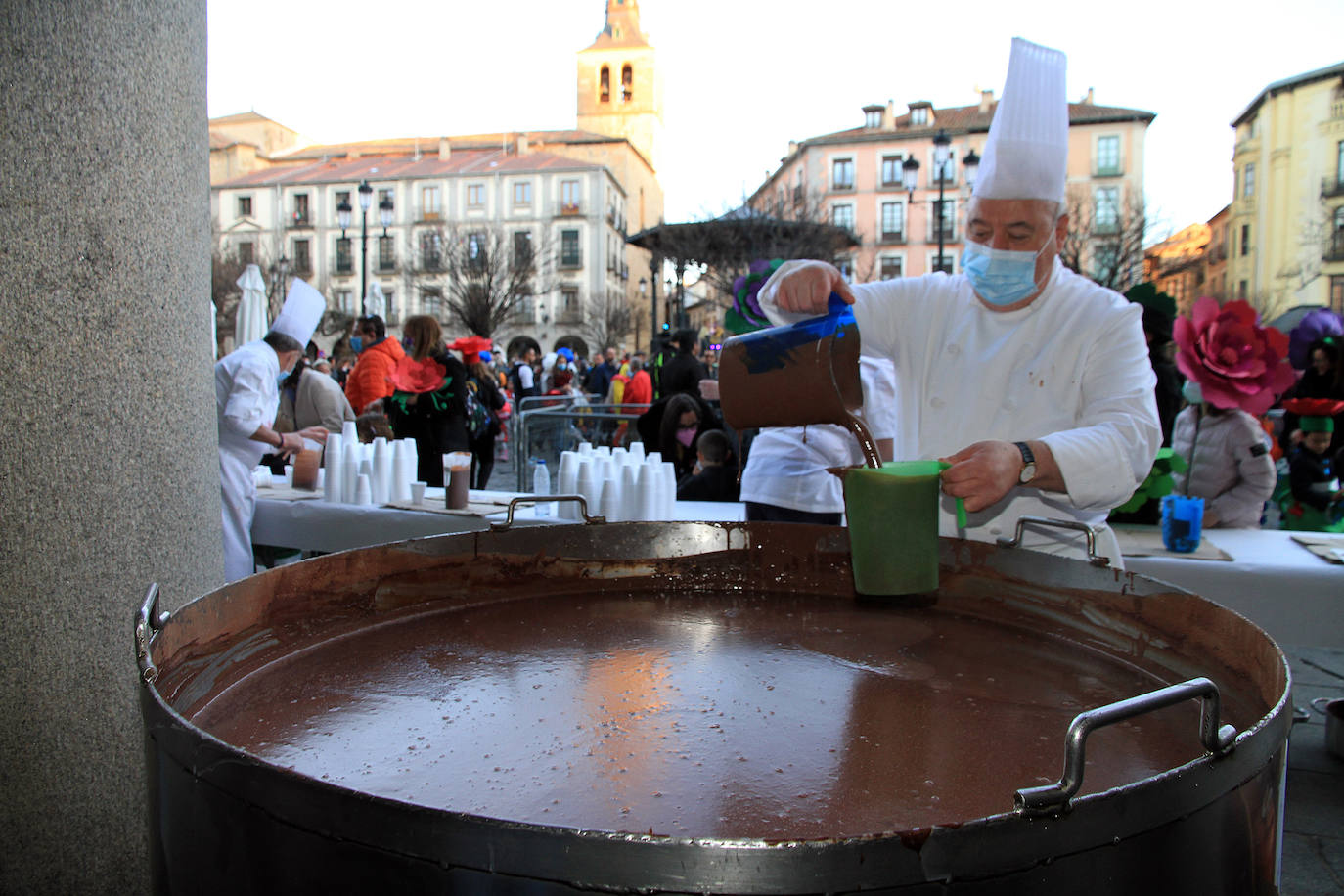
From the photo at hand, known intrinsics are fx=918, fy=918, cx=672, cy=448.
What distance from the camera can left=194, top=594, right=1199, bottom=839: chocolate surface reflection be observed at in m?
0.84

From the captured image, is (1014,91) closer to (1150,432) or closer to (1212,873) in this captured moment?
(1150,432)

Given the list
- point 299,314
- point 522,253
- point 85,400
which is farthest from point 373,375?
point 522,253

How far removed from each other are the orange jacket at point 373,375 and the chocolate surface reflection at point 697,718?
5.56 m

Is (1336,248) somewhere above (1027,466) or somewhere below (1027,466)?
above

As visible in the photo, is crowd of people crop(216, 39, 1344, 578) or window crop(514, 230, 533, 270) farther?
window crop(514, 230, 533, 270)

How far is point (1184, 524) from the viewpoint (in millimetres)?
3059

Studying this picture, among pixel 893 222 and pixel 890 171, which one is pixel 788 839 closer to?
pixel 893 222

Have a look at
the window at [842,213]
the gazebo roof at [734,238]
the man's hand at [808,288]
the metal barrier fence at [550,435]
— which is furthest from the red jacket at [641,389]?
the window at [842,213]

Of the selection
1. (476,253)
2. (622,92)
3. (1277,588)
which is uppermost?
(622,92)

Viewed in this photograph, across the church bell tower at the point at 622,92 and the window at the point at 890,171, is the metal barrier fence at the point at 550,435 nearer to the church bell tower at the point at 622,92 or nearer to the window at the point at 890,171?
the window at the point at 890,171

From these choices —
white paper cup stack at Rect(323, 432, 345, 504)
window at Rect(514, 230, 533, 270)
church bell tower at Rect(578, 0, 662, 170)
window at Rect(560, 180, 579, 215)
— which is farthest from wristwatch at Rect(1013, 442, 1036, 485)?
church bell tower at Rect(578, 0, 662, 170)

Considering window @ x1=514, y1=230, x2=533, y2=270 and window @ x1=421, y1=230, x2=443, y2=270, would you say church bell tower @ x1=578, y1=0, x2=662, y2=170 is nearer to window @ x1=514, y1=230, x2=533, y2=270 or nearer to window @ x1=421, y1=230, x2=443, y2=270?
window @ x1=514, y1=230, x2=533, y2=270

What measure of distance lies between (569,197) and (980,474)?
46.5m

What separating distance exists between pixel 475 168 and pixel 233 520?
149 ft
